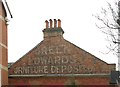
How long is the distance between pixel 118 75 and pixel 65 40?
1147 inches

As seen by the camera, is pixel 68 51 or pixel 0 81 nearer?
pixel 0 81

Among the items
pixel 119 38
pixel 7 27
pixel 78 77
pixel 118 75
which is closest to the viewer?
pixel 118 75

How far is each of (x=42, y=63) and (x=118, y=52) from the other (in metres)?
25.9

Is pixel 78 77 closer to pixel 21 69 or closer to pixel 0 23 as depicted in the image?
pixel 21 69

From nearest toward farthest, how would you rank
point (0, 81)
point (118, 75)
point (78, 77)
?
point (118, 75) → point (0, 81) → point (78, 77)

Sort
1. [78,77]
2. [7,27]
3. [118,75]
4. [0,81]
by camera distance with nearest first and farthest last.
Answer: [118,75] → [0,81] → [7,27] → [78,77]

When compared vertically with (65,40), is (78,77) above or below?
below

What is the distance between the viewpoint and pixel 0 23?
36.4m

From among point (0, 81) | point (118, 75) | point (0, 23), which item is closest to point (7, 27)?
point (0, 23)

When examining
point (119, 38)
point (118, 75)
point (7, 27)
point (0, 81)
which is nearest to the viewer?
point (118, 75)

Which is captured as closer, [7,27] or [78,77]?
[7,27]

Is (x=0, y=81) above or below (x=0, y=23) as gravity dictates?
below

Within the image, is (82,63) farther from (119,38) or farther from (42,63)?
(119,38)

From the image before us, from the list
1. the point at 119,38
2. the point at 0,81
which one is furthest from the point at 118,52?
the point at 0,81
